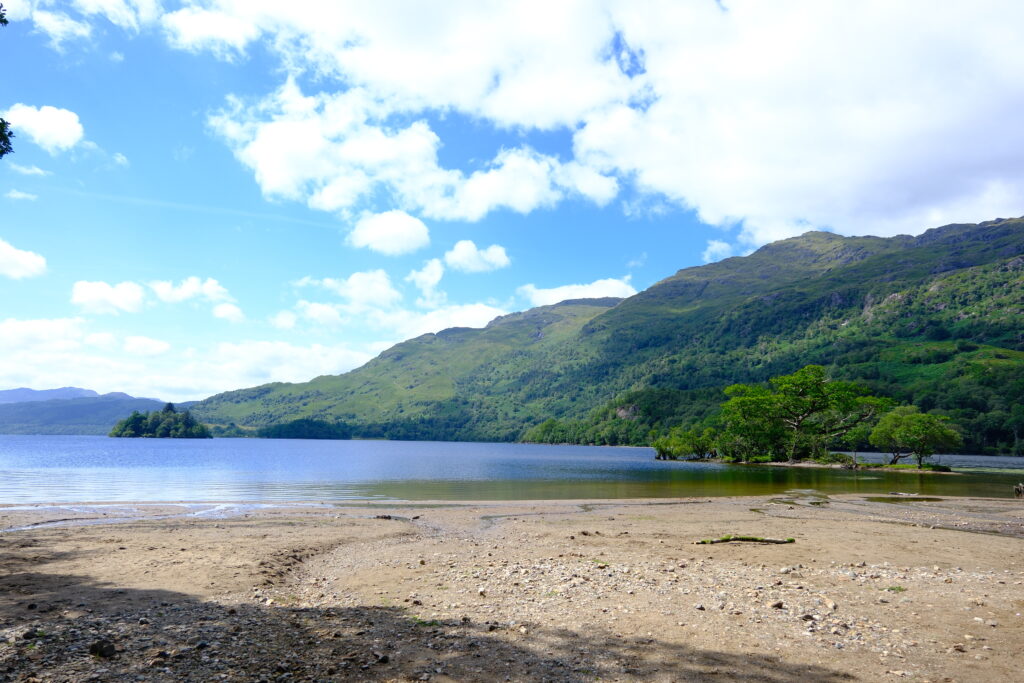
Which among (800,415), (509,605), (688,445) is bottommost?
(688,445)

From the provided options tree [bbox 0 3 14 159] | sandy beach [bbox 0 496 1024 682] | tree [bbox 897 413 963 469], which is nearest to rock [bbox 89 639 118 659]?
sandy beach [bbox 0 496 1024 682]

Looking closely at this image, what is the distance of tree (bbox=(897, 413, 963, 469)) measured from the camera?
8769 cm

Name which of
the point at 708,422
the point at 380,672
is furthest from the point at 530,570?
the point at 708,422

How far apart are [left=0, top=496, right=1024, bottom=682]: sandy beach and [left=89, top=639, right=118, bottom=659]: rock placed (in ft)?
0.16

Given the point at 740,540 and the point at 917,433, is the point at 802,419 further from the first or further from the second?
the point at 740,540

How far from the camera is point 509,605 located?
13289 millimetres

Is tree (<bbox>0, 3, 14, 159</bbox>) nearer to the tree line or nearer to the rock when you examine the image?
the rock

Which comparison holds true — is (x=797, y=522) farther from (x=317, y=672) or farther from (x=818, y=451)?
(x=818, y=451)

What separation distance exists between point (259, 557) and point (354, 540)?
578 cm

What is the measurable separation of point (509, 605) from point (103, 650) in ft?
25.9

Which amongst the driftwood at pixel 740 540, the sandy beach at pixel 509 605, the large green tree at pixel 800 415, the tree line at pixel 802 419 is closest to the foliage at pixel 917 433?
the tree line at pixel 802 419

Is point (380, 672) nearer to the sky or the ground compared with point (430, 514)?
nearer to the sky

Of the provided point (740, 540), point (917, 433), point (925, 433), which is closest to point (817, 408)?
point (917, 433)

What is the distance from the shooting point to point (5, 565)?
1762 centimetres
